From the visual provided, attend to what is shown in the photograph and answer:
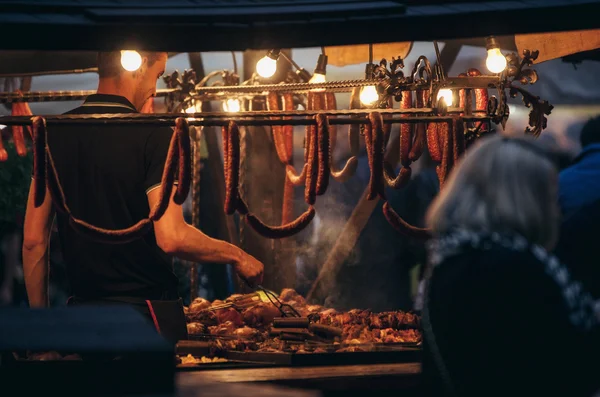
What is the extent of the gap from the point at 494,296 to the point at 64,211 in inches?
101

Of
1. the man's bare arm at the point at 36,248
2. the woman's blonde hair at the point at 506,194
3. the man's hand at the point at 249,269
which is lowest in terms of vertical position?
the man's hand at the point at 249,269

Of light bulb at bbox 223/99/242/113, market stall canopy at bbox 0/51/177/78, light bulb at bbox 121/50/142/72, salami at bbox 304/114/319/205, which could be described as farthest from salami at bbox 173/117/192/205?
market stall canopy at bbox 0/51/177/78

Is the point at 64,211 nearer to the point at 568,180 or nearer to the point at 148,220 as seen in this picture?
the point at 148,220

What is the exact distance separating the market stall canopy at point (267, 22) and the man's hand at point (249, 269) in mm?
1606

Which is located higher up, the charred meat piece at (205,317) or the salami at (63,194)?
the salami at (63,194)

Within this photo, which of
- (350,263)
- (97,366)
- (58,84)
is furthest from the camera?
(350,263)

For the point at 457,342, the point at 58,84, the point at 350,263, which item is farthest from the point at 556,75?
the point at 457,342

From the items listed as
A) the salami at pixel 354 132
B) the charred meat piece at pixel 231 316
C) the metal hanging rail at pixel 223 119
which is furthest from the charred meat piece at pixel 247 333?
the salami at pixel 354 132

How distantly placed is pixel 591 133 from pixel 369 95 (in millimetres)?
2913

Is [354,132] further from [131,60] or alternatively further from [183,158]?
[183,158]

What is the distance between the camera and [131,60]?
17.8 feet

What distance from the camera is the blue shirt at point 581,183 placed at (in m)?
3.83

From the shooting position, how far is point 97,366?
329 cm

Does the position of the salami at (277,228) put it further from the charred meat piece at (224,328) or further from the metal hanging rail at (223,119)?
the charred meat piece at (224,328)
